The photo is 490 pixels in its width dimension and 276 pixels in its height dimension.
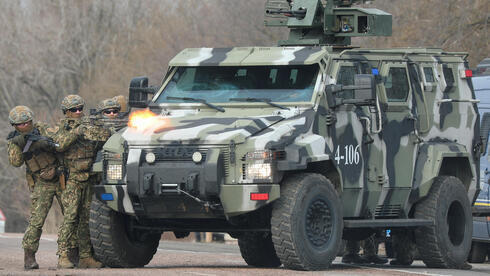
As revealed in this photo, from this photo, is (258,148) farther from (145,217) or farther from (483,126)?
(483,126)

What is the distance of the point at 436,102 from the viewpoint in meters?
17.0

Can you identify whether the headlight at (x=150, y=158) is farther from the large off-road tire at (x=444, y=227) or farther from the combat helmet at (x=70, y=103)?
the large off-road tire at (x=444, y=227)

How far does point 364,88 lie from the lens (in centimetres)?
1477

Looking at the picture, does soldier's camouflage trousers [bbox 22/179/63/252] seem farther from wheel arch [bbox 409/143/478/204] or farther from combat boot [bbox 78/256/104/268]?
wheel arch [bbox 409/143/478/204]

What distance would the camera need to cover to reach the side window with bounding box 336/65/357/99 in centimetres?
1549

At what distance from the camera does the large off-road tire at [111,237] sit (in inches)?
579

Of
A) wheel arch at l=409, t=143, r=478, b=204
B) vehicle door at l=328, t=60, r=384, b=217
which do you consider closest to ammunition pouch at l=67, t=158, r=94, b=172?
vehicle door at l=328, t=60, r=384, b=217

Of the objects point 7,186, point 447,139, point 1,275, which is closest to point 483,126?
point 447,139

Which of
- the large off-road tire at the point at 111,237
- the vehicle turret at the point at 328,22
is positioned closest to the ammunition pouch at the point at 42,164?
the large off-road tire at the point at 111,237

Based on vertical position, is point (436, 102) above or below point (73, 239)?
above

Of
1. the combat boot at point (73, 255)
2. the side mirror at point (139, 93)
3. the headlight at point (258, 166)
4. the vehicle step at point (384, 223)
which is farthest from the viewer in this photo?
the side mirror at point (139, 93)

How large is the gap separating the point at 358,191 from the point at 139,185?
106 inches

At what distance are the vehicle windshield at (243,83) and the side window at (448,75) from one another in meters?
2.60

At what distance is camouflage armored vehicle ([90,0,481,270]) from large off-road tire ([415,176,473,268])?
0.7 inches
